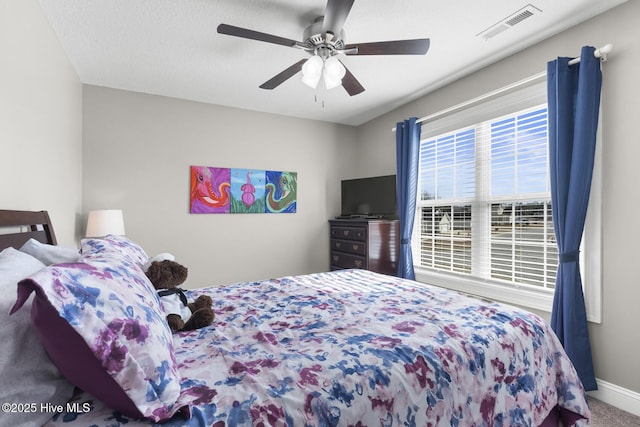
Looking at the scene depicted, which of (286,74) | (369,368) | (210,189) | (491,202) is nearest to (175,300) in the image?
(369,368)

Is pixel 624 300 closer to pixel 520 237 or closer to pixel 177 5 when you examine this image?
pixel 520 237

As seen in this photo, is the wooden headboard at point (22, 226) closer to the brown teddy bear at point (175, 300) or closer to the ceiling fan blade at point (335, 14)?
the brown teddy bear at point (175, 300)

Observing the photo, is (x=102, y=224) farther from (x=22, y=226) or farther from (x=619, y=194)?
(x=619, y=194)

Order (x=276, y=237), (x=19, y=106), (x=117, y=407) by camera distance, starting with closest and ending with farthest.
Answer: (x=117, y=407) < (x=19, y=106) < (x=276, y=237)

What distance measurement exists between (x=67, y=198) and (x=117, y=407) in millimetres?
2602

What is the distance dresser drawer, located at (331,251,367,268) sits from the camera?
12.4 feet

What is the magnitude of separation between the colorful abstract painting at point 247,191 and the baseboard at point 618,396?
3.50 meters

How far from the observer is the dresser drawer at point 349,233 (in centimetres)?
382

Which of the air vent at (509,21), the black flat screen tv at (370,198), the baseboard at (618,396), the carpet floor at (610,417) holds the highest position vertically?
the air vent at (509,21)

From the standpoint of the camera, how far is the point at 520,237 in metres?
2.66

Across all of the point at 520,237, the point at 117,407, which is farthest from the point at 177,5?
the point at 520,237

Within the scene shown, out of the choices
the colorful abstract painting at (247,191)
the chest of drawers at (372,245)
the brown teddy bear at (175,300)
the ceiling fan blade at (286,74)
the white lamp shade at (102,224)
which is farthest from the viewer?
the colorful abstract painting at (247,191)

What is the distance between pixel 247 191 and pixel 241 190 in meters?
0.08

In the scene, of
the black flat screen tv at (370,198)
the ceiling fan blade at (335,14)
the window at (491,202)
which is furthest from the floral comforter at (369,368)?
the black flat screen tv at (370,198)
